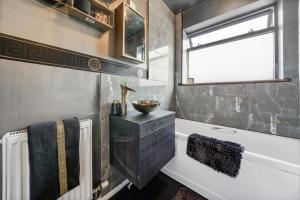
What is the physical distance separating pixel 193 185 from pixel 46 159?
145 cm

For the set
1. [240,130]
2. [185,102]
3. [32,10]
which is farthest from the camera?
[185,102]

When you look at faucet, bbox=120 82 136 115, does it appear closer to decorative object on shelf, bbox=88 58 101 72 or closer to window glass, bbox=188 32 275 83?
decorative object on shelf, bbox=88 58 101 72

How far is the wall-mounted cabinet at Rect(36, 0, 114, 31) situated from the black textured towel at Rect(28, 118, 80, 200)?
2.95ft

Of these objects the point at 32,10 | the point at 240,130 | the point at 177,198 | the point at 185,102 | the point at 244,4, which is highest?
the point at 244,4

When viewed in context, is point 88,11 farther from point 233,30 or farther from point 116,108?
point 233,30

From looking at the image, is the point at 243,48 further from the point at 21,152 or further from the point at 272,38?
the point at 21,152

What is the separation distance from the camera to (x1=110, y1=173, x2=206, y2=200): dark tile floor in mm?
1398

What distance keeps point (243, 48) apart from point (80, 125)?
2424mm

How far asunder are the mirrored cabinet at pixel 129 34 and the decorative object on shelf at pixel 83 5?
14.5 inches

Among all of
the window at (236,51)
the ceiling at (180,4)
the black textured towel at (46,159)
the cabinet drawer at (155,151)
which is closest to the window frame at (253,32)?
the window at (236,51)

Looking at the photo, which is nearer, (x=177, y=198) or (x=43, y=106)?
(x=43, y=106)

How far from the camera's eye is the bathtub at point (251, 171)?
3.18 feet

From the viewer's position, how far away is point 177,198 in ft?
4.55

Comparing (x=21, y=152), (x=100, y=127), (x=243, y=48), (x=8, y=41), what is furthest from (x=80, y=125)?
(x=243, y=48)
